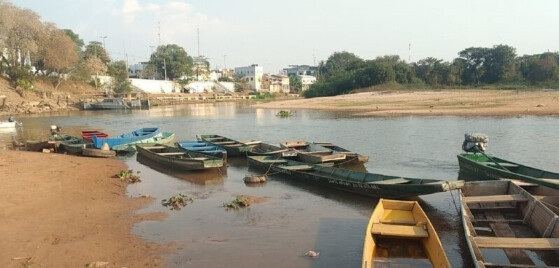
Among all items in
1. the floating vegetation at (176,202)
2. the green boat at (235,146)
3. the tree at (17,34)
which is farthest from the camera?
the tree at (17,34)

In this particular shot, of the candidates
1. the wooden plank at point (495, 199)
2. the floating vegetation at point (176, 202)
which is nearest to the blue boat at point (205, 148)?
the floating vegetation at point (176, 202)

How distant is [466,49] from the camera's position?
265ft

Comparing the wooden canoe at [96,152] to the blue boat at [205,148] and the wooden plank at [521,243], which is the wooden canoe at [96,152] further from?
the wooden plank at [521,243]

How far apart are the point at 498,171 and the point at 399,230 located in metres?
7.40

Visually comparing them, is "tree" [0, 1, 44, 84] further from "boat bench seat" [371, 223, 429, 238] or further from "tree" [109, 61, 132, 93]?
"boat bench seat" [371, 223, 429, 238]

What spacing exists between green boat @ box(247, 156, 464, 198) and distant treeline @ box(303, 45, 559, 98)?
64.3m

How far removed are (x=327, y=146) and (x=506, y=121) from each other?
931 inches

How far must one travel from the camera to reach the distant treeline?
233ft

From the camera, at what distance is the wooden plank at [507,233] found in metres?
8.78

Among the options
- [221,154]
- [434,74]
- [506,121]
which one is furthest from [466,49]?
[221,154]

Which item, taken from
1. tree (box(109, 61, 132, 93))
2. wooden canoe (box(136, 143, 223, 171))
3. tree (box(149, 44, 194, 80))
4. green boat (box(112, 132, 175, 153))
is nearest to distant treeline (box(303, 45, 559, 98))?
tree (box(149, 44, 194, 80))

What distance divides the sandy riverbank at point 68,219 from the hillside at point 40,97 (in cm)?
5734

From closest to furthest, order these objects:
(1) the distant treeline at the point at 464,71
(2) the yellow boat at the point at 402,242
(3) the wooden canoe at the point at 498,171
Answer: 1. (2) the yellow boat at the point at 402,242
2. (3) the wooden canoe at the point at 498,171
3. (1) the distant treeline at the point at 464,71

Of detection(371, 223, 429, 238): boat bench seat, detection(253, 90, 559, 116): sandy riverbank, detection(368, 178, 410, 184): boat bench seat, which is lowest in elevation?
detection(371, 223, 429, 238): boat bench seat
